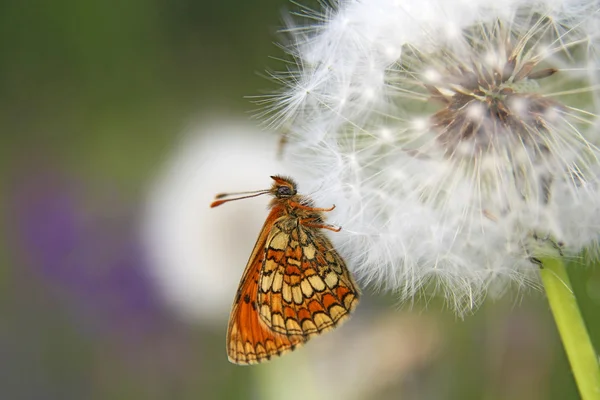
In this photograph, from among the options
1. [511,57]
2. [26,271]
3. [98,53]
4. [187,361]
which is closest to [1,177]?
[26,271]

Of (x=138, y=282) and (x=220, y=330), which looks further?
(x=138, y=282)

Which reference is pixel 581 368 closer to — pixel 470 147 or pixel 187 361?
pixel 470 147

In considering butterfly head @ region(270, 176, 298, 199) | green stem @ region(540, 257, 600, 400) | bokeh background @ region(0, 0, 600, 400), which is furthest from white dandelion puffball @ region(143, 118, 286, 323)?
green stem @ region(540, 257, 600, 400)

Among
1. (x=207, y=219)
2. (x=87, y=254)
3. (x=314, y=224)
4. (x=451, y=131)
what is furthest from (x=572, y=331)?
(x=87, y=254)

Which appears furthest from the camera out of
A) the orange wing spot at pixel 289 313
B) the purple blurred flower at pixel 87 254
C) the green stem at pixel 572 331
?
the purple blurred flower at pixel 87 254

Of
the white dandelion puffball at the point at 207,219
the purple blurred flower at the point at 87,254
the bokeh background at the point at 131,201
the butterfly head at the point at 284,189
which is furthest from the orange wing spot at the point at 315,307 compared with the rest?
the purple blurred flower at the point at 87,254

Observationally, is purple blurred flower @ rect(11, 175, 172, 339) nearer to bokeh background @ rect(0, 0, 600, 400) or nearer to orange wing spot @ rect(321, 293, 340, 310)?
bokeh background @ rect(0, 0, 600, 400)

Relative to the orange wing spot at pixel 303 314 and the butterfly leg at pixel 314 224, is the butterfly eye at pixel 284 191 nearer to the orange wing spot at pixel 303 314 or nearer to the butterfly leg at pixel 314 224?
the butterfly leg at pixel 314 224
